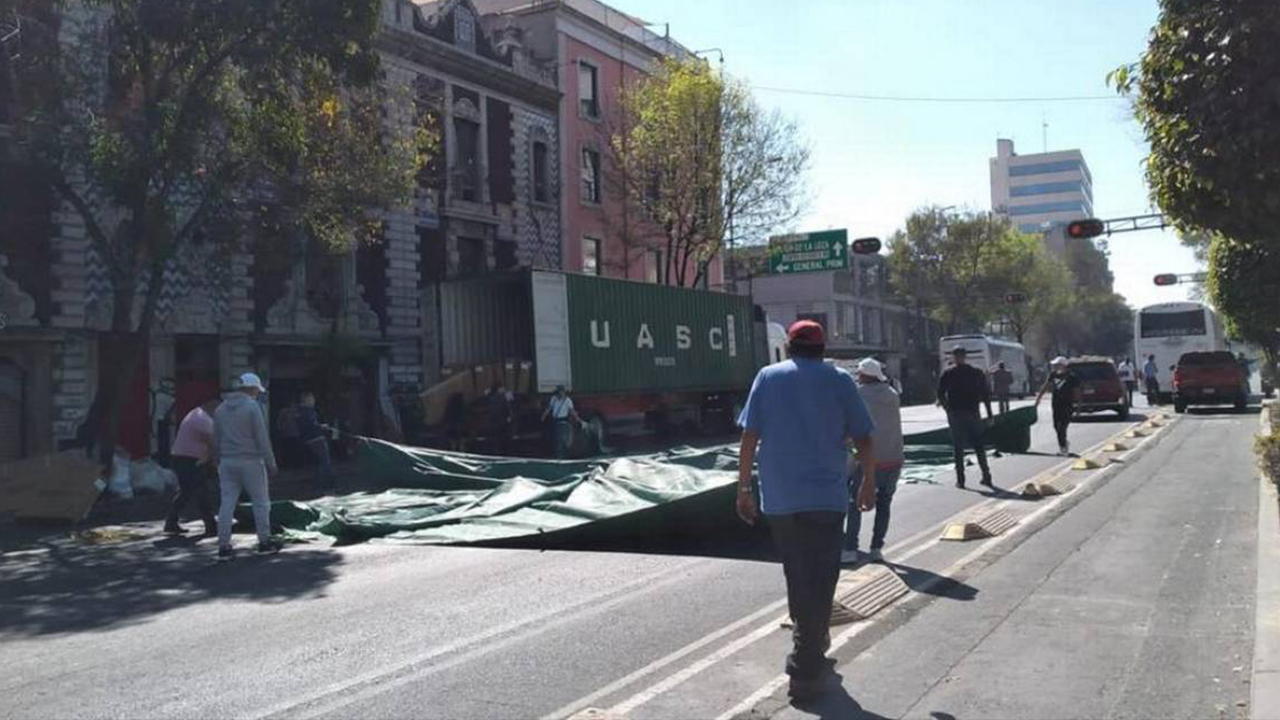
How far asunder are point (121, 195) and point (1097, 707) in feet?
52.9

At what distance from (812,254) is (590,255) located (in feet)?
26.2

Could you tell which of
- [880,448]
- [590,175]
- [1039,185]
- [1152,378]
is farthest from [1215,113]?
[1039,185]

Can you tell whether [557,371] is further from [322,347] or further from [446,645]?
[446,645]

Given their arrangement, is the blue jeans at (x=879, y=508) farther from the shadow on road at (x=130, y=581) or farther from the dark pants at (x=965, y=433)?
the dark pants at (x=965, y=433)

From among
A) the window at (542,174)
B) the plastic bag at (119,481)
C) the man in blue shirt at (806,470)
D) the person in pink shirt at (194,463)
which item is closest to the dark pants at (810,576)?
the man in blue shirt at (806,470)

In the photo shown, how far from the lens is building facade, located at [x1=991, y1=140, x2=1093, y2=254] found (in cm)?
14162

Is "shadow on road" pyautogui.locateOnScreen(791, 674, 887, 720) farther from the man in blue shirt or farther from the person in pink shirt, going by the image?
the person in pink shirt

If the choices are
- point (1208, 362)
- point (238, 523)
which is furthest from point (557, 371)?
point (1208, 362)

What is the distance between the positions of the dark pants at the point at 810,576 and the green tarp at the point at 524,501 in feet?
14.9

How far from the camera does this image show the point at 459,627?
23.5 ft

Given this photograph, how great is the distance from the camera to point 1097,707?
5277 millimetres

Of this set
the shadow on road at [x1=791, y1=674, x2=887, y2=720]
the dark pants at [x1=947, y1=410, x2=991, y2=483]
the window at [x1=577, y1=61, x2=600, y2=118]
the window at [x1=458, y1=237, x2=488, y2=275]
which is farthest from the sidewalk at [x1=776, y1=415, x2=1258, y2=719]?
the window at [x1=577, y1=61, x2=600, y2=118]

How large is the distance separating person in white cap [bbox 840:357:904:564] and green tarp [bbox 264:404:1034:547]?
1498mm

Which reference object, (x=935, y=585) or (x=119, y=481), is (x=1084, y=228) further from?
(x=935, y=585)
